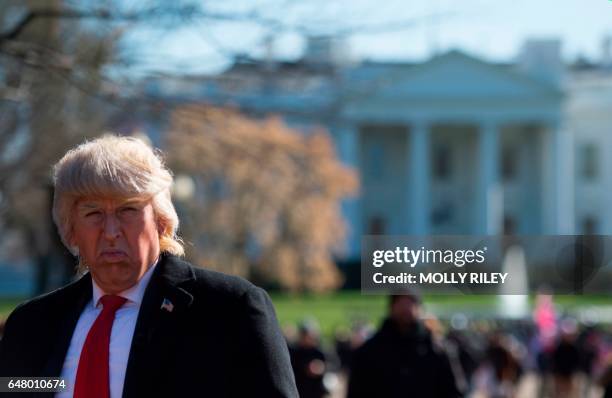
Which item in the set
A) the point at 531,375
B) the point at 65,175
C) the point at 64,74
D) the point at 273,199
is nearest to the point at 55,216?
the point at 65,175

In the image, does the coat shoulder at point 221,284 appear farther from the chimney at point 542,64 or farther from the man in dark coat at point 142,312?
the chimney at point 542,64

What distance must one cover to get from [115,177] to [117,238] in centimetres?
16

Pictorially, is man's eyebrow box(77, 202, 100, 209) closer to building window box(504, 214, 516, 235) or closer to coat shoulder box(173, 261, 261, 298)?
coat shoulder box(173, 261, 261, 298)

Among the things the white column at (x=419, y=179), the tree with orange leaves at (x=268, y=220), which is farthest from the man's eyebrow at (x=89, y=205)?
the white column at (x=419, y=179)

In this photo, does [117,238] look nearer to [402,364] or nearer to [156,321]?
[156,321]

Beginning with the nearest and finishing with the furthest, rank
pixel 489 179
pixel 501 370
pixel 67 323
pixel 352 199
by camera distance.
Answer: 1. pixel 67 323
2. pixel 501 370
3. pixel 352 199
4. pixel 489 179

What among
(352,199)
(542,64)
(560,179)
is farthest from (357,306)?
(560,179)

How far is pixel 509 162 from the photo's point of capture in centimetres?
9412

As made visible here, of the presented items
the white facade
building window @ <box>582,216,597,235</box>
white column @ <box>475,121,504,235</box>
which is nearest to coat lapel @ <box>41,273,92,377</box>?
Result: the white facade

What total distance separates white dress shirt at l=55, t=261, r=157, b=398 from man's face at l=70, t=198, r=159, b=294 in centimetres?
4

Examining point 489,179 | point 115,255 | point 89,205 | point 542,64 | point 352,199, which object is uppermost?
point 542,64

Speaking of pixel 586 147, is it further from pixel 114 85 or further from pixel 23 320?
pixel 23 320

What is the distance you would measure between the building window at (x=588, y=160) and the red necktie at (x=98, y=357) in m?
89.6

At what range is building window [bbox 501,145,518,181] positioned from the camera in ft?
308
